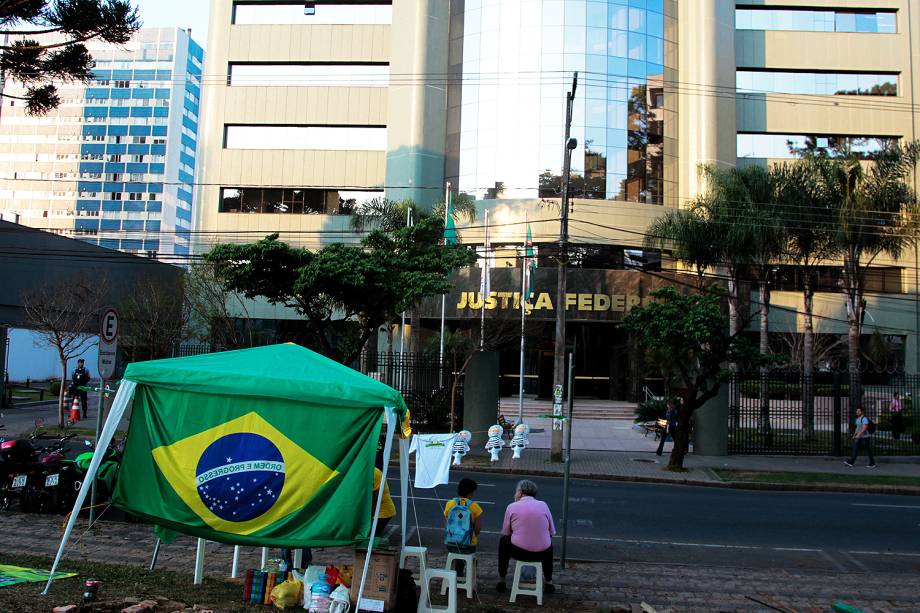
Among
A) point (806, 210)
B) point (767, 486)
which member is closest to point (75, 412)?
point (767, 486)

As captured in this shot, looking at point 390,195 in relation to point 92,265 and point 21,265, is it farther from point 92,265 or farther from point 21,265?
point 21,265

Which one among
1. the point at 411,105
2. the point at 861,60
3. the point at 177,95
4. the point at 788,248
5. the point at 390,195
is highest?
the point at 177,95

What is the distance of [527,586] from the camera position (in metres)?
7.90

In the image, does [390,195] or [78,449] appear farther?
[390,195]

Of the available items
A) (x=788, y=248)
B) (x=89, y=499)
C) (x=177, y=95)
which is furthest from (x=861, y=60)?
(x=177, y=95)

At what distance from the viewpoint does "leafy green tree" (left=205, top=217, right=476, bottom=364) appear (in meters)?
19.2

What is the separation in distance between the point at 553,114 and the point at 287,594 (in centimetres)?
3632

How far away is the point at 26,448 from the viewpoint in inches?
459

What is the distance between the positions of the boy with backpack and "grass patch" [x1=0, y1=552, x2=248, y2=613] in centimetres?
207

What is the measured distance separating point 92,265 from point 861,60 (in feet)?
146

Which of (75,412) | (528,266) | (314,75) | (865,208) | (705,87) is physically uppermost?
(314,75)

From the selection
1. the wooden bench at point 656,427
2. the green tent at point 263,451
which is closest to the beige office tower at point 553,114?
the wooden bench at point 656,427

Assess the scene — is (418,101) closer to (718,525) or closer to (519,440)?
(519,440)

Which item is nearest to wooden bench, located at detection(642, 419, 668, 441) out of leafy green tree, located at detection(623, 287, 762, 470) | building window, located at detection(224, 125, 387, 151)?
leafy green tree, located at detection(623, 287, 762, 470)
